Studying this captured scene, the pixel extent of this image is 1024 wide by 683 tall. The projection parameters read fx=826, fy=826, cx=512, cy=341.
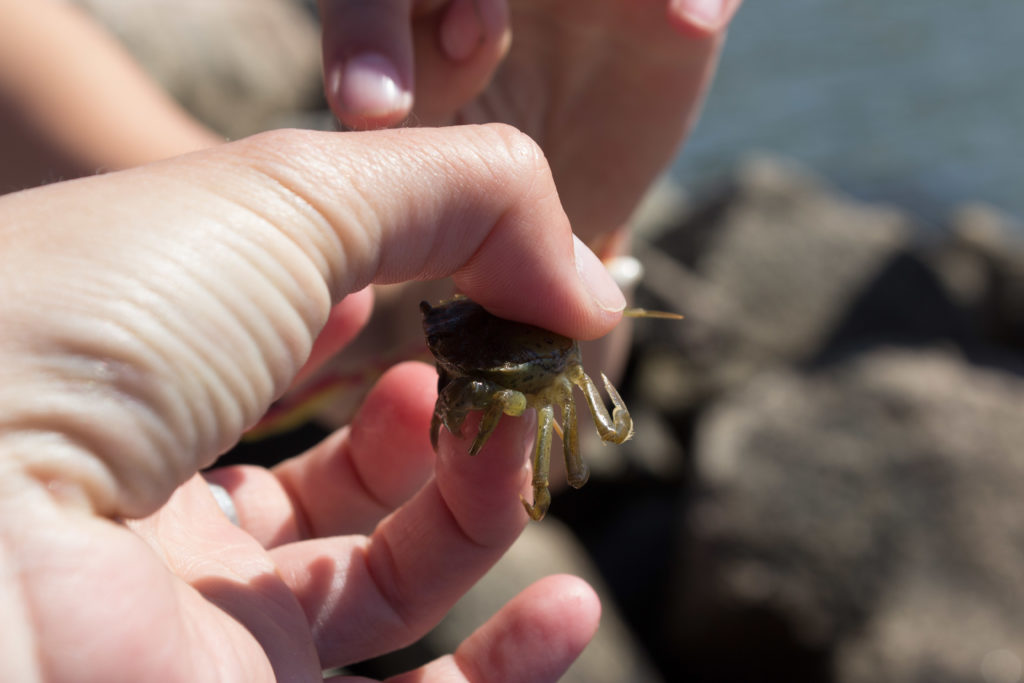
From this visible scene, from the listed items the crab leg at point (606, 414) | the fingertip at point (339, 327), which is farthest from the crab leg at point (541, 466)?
the fingertip at point (339, 327)

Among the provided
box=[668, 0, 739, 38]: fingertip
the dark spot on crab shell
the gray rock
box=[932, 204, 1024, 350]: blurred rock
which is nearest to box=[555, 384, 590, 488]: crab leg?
the dark spot on crab shell

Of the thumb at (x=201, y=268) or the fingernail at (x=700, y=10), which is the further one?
the fingernail at (x=700, y=10)

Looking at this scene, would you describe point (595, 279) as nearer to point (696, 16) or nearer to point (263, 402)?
point (263, 402)

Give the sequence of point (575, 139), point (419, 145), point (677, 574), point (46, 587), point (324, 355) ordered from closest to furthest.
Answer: point (46, 587), point (419, 145), point (324, 355), point (575, 139), point (677, 574)

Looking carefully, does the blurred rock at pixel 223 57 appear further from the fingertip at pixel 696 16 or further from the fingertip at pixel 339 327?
the fingertip at pixel 696 16

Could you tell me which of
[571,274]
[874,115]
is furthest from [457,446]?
[874,115]

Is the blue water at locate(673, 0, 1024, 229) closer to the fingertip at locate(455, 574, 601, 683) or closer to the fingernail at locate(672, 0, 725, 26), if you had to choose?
the fingernail at locate(672, 0, 725, 26)

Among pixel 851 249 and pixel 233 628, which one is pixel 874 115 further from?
pixel 233 628
